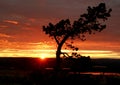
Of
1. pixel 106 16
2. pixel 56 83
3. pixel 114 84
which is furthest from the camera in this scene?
pixel 114 84

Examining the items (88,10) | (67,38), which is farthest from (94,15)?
(67,38)

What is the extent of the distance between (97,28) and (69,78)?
28.6 feet

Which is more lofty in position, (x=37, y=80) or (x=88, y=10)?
(x=88, y=10)

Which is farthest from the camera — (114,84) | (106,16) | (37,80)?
(114,84)

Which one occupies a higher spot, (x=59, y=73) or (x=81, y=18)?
(x=81, y=18)

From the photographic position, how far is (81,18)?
154 ft

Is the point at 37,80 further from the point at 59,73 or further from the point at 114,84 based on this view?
the point at 114,84

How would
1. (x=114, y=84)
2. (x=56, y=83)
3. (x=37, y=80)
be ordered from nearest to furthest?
(x=56, y=83)
(x=37, y=80)
(x=114, y=84)

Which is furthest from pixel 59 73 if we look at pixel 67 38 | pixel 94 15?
pixel 94 15

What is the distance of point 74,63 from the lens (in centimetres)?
4738

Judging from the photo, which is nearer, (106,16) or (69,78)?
→ (106,16)

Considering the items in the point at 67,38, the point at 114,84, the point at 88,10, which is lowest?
the point at 114,84

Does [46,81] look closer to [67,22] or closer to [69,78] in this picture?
[69,78]

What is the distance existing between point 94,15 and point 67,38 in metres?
4.06
